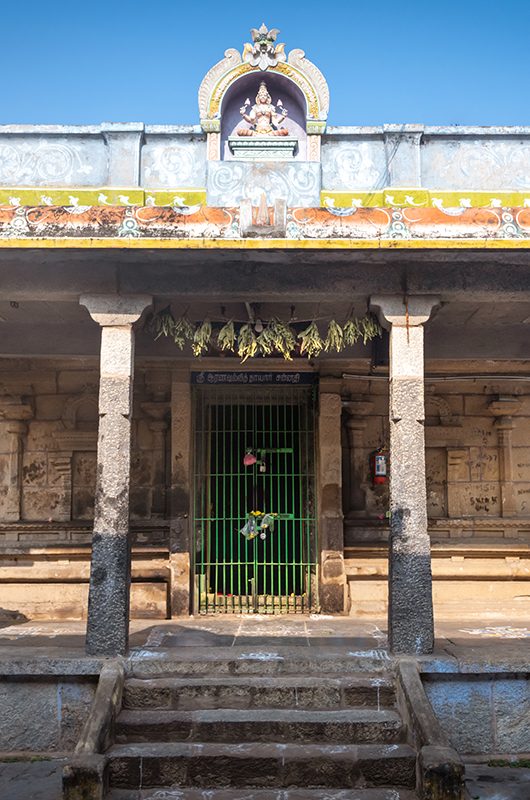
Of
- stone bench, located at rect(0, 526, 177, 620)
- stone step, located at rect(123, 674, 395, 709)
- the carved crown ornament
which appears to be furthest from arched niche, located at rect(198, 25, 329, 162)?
stone step, located at rect(123, 674, 395, 709)

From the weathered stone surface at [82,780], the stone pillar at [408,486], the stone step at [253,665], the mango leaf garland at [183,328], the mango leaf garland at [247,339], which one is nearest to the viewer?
the weathered stone surface at [82,780]

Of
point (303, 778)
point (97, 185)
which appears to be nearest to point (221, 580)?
point (303, 778)

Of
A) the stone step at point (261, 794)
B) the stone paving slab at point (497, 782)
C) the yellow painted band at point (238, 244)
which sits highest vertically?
the yellow painted band at point (238, 244)

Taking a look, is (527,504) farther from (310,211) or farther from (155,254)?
(155,254)

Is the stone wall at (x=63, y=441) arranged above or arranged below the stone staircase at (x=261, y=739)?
above

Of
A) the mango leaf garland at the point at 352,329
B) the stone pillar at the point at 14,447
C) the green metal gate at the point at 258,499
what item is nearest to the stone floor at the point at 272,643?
the green metal gate at the point at 258,499

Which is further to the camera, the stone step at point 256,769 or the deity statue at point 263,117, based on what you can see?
the deity statue at point 263,117

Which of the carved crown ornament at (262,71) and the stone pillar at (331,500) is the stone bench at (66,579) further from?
the carved crown ornament at (262,71)

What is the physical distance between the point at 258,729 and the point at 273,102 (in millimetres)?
6570

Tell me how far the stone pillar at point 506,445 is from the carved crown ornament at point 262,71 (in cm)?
395

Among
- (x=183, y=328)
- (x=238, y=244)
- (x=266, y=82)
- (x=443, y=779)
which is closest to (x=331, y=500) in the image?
(x=183, y=328)

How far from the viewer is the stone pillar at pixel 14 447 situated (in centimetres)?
913

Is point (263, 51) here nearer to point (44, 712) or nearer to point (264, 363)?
point (264, 363)

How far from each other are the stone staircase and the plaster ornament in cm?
639
